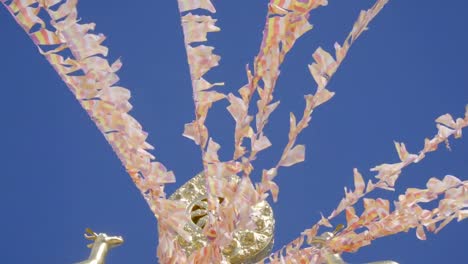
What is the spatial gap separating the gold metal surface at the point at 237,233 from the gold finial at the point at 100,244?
0.18 metres

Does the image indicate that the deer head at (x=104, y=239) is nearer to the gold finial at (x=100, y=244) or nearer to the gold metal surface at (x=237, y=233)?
the gold finial at (x=100, y=244)

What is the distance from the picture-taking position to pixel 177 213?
1.53m

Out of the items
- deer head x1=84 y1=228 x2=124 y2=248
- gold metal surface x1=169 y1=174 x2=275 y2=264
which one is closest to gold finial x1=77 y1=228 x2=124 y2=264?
deer head x1=84 y1=228 x2=124 y2=248

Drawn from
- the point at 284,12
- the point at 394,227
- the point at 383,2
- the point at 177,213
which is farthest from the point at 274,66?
the point at 394,227

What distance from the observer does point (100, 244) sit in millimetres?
1895

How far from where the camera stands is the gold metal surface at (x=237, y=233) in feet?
6.62

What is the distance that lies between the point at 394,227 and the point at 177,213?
0.50 meters

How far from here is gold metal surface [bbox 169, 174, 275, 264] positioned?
202cm

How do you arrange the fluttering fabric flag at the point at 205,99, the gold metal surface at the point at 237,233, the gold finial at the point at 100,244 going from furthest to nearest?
the gold metal surface at the point at 237,233
the gold finial at the point at 100,244
the fluttering fabric flag at the point at 205,99

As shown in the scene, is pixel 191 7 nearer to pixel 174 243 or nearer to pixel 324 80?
pixel 324 80

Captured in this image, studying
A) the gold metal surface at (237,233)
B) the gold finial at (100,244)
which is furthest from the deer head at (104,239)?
the gold metal surface at (237,233)

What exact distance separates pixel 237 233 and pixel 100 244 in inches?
14.4

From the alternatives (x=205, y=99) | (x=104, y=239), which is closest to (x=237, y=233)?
(x=104, y=239)

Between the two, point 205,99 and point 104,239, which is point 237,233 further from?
point 205,99
